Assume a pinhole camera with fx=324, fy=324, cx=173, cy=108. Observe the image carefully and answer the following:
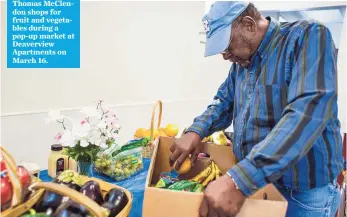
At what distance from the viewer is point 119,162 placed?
1436 millimetres

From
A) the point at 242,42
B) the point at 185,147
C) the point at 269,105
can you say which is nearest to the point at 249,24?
the point at 242,42

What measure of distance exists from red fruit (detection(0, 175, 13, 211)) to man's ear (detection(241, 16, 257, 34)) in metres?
0.79

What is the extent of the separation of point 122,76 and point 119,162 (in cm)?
131

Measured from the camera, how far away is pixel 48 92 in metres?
2.14

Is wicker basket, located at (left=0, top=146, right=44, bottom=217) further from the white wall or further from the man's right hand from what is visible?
the white wall

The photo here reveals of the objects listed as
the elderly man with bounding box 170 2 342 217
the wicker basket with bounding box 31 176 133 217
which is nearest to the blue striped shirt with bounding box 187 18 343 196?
the elderly man with bounding box 170 2 342 217

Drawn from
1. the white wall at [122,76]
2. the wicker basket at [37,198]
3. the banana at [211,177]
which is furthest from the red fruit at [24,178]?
the white wall at [122,76]

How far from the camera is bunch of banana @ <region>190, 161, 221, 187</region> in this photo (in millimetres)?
1144

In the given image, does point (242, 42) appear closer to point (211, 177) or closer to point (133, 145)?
point (211, 177)

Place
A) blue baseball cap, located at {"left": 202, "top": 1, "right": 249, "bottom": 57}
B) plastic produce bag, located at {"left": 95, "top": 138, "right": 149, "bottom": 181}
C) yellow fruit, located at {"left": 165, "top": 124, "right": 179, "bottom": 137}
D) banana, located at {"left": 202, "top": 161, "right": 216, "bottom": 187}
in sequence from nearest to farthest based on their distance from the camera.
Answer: blue baseball cap, located at {"left": 202, "top": 1, "right": 249, "bottom": 57} → banana, located at {"left": 202, "top": 161, "right": 216, "bottom": 187} → plastic produce bag, located at {"left": 95, "top": 138, "right": 149, "bottom": 181} → yellow fruit, located at {"left": 165, "top": 124, "right": 179, "bottom": 137}

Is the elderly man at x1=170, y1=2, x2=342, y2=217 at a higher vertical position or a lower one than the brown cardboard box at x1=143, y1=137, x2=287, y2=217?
higher

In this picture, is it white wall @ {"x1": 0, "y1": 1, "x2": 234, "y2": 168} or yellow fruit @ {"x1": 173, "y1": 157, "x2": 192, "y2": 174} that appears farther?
white wall @ {"x1": 0, "y1": 1, "x2": 234, "y2": 168}

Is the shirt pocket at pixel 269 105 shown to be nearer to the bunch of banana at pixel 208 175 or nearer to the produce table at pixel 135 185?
the bunch of banana at pixel 208 175

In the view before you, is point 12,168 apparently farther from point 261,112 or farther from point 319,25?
point 319,25
